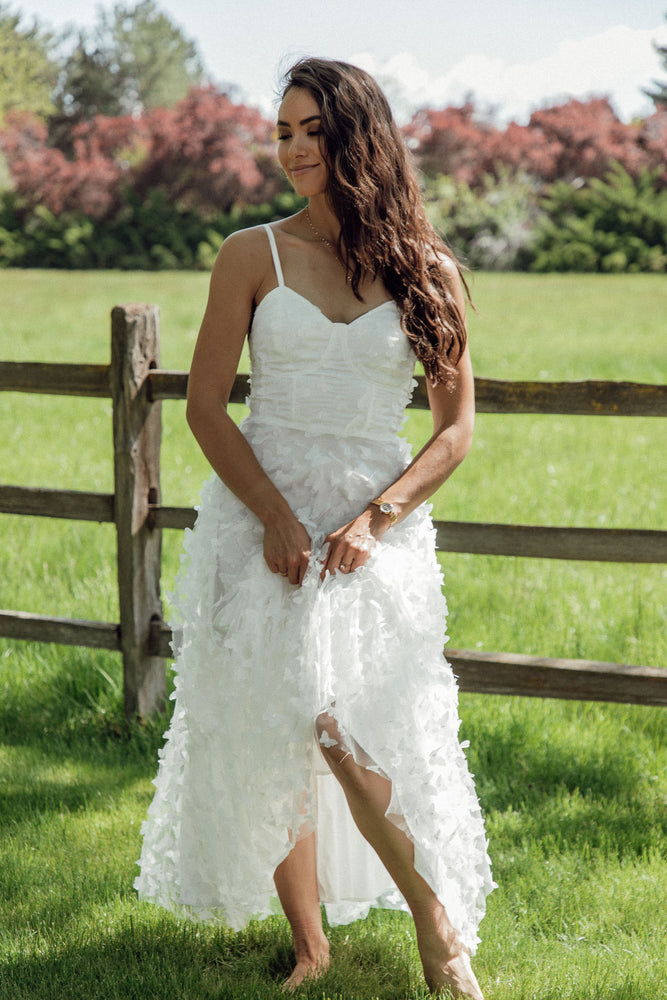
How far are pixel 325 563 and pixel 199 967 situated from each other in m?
1.14

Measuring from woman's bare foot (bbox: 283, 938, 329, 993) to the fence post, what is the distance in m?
1.66

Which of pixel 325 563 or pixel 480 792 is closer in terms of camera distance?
pixel 325 563

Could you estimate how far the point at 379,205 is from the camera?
2396 millimetres

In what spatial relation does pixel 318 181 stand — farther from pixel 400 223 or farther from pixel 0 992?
pixel 0 992

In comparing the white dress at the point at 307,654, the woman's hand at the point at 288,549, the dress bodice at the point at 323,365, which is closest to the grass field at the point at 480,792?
the white dress at the point at 307,654

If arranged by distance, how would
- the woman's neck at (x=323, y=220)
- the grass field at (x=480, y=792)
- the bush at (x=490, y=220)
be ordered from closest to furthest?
the woman's neck at (x=323, y=220), the grass field at (x=480, y=792), the bush at (x=490, y=220)

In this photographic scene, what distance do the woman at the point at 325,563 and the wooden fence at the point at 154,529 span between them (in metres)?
1.09

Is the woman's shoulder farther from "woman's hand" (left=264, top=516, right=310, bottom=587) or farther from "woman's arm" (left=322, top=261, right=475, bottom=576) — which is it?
"woman's hand" (left=264, top=516, right=310, bottom=587)

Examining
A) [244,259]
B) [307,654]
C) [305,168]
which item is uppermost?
[305,168]

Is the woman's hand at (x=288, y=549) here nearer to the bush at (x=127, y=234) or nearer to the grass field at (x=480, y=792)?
the grass field at (x=480, y=792)

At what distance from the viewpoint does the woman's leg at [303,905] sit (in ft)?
8.18

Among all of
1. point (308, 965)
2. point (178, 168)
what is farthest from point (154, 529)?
point (178, 168)

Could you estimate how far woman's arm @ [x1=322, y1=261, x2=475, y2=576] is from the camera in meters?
2.32

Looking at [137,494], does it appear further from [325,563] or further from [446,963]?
[446,963]
